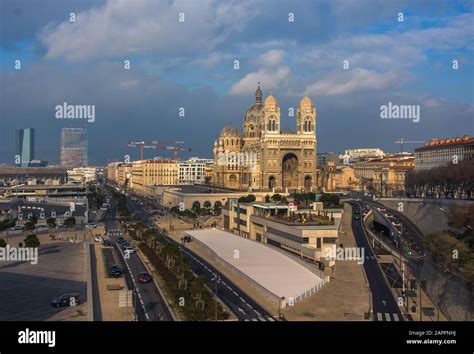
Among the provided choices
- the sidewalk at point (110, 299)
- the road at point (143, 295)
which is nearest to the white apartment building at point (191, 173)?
the road at point (143, 295)

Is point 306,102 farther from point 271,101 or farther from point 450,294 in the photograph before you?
point 450,294

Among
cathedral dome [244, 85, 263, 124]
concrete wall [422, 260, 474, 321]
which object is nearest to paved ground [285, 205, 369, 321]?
concrete wall [422, 260, 474, 321]

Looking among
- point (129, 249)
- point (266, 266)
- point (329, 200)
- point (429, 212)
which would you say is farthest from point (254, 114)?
point (266, 266)

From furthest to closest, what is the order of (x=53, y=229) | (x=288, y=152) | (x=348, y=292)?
1. (x=288, y=152)
2. (x=53, y=229)
3. (x=348, y=292)

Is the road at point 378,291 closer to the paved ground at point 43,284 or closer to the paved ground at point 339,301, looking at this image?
the paved ground at point 339,301

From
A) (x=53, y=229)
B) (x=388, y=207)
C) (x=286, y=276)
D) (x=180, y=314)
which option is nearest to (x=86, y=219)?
(x=53, y=229)
